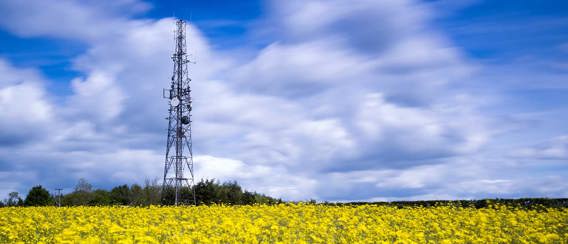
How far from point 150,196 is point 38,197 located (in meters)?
8.08

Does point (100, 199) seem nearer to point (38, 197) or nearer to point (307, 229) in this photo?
point (38, 197)

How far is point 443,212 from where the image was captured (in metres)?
17.2

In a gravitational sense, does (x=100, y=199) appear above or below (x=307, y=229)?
above

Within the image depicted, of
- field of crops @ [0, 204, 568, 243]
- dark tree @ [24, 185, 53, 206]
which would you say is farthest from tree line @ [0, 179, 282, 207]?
field of crops @ [0, 204, 568, 243]

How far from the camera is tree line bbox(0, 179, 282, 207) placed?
35.6 metres

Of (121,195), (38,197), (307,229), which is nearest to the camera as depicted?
(307,229)

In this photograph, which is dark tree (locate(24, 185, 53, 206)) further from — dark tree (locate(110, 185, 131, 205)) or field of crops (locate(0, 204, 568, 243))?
field of crops (locate(0, 204, 568, 243))

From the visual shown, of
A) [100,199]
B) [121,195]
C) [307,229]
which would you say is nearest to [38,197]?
[100,199]

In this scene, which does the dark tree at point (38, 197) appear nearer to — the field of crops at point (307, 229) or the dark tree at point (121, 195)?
the dark tree at point (121, 195)

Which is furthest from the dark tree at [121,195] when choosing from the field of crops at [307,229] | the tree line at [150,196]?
the field of crops at [307,229]

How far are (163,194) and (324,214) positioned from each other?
21.0 metres

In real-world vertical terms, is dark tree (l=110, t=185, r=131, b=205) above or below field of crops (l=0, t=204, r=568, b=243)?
above

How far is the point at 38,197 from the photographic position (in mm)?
39375

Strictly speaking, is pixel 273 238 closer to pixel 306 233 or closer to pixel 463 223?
pixel 306 233
